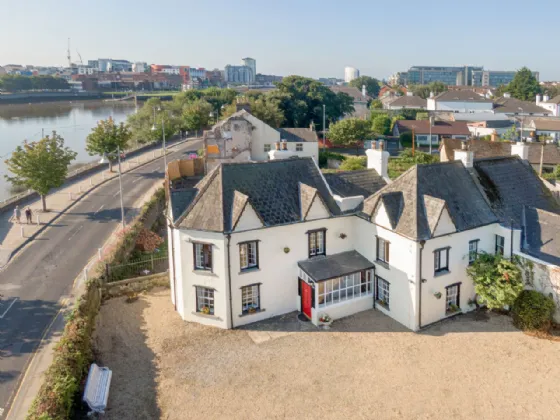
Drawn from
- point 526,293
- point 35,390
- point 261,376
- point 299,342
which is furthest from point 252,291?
point 526,293

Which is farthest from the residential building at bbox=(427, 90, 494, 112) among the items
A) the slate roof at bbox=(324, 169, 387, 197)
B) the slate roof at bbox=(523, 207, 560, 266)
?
the slate roof at bbox=(523, 207, 560, 266)

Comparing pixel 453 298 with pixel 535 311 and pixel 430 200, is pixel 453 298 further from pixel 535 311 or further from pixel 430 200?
pixel 430 200

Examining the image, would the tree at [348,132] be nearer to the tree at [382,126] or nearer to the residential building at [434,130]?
the residential building at [434,130]

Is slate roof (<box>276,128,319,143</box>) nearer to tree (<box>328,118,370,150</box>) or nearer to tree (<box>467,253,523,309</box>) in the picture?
tree (<box>328,118,370,150</box>)

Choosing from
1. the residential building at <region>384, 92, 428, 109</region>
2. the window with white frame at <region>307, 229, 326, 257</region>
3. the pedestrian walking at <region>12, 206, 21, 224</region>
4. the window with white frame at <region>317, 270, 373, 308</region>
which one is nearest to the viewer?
the window with white frame at <region>317, 270, 373, 308</region>

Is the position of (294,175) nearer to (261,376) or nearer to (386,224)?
(386,224)

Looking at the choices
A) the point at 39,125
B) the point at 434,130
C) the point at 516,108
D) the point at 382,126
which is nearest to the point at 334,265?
the point at 434,130
